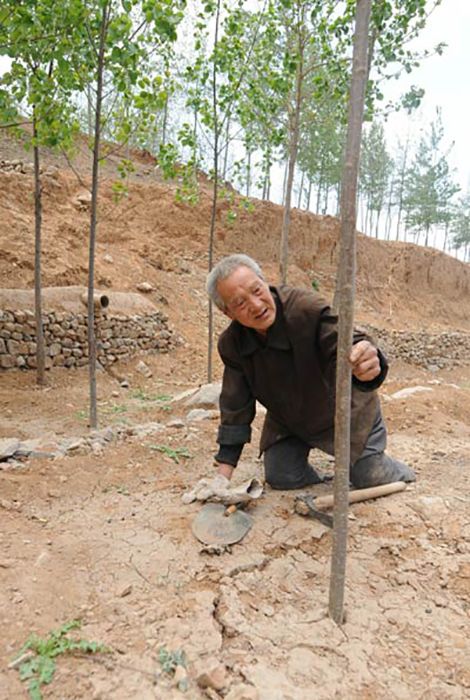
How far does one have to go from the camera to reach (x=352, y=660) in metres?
1.61

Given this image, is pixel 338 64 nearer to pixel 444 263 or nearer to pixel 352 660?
pixel 352 660

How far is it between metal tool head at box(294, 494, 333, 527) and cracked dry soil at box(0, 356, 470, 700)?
0.16 ft

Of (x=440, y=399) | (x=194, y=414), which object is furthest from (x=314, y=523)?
(x=440, y=399)

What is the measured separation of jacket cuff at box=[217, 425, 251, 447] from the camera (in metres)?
2.52

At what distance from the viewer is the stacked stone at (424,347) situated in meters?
14.9

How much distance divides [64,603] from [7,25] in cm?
443

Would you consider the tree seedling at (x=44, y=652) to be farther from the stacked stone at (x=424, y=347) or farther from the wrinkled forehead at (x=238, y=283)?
the stacked stone at (x=424, y=347)

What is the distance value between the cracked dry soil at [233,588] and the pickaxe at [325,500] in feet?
0.17

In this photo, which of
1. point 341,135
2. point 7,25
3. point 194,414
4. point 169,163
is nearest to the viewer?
point 7,25

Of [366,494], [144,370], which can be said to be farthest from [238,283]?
[144,370]

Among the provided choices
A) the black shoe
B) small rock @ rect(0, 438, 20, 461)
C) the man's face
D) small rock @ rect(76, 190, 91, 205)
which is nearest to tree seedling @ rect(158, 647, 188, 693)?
the man's face

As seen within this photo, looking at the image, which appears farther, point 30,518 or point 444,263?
point 444,263

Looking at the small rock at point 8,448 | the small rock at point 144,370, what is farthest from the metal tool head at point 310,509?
the small rock at point 144,370

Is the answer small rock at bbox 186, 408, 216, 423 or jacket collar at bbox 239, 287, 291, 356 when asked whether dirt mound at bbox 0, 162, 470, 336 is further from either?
jacket collar at bbox 239, 287, 291, 356
